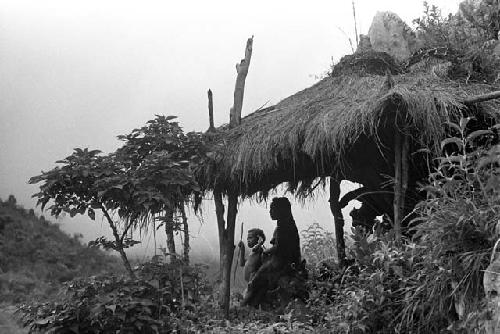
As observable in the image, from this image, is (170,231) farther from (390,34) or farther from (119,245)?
(390,34)

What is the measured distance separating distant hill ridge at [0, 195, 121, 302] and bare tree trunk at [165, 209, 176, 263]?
6178mm

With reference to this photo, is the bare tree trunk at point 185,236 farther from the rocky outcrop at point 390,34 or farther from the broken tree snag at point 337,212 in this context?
the rocky outcrop at point 390,34

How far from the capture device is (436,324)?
4.56m

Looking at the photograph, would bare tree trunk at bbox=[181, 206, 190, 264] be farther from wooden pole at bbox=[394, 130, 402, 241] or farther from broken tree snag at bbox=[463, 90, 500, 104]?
broken tree snag at bbox=[463, 90, 500, 104]

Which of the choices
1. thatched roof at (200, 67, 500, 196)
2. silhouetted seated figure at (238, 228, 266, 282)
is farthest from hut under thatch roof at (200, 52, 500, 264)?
silhouetted seated figure at (238, 228, 266, 282)

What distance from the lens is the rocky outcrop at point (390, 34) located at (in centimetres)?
1246

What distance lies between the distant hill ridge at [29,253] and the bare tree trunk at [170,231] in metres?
6.18

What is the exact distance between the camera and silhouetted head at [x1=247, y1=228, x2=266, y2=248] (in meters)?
8.63

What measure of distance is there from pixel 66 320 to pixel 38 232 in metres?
16.4

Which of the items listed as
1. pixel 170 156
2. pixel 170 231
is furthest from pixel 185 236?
pixel 170 156

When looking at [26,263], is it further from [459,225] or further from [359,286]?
[459,225]

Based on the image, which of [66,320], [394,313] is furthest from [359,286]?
[66,320]

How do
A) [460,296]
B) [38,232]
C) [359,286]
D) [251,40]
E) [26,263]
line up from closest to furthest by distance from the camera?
[460,296]
[359,286]
[251,40]
[26,263]
[38,232]

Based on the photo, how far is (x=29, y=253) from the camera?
18.8 metres
